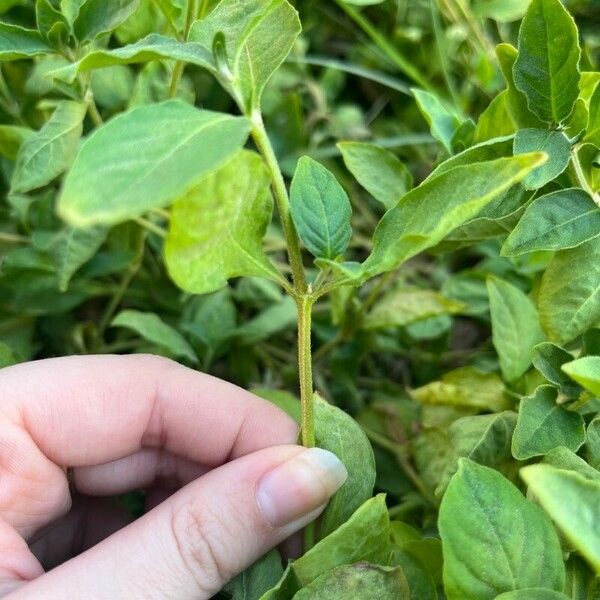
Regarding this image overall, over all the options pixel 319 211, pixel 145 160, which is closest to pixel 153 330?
pixel 319 211

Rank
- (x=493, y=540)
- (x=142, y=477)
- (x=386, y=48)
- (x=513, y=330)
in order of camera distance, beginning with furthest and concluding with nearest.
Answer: (x=386, y=48) < (x=142, y=477) < (x=513, y=330) < (x=493, y=540)

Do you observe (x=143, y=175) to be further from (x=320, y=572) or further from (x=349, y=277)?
(x=320, y=572)

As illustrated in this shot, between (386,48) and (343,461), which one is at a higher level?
(386,48)

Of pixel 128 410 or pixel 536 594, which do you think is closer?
pixel 536 594

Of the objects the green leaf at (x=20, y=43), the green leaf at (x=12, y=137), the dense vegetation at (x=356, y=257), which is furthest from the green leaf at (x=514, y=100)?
the green leaf at (x=12, y=137)

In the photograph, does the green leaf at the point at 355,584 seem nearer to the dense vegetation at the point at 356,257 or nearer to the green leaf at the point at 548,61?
the dense vegetation at the point at 356,257

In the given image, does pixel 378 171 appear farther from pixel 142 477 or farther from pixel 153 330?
pixel 142 477

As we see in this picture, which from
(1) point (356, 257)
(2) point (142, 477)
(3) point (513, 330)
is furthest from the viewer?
(1) point (356, 257)
